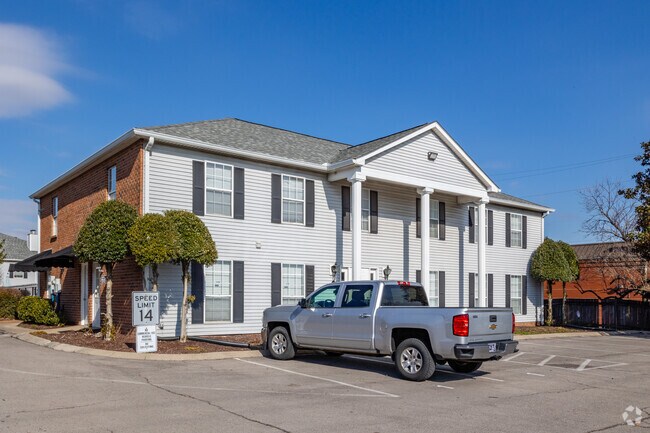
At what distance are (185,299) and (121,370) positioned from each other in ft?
14.0

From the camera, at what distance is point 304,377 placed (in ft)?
37.8

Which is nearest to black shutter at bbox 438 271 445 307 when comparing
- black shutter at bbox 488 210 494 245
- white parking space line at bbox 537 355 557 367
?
black shutter at bbox 488 210 494 245

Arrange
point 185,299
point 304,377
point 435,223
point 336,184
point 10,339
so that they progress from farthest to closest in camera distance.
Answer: point 435,223 → point 336,184 → point 10,339 → point 185,299 → point 304,377

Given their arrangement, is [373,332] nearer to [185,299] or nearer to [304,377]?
[304,377]

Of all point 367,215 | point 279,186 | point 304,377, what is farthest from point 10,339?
point 367,215

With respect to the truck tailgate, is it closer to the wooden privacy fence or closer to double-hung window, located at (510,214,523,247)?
double-hung window, located at (510,214,523,247)

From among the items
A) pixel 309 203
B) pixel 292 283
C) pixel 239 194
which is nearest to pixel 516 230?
pixel 309 203

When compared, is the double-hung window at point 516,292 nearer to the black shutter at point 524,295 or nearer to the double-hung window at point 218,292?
the black shutter at point 524,295

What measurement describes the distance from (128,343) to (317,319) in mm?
5763

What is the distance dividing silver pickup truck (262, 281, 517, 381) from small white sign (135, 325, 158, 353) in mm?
2600

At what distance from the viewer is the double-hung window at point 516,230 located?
94.3 ft

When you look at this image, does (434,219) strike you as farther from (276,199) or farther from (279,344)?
(279,344)

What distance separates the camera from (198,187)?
1809 centimetres

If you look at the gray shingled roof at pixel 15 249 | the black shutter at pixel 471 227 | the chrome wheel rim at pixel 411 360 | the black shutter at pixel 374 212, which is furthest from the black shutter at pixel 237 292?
the gray shingled roof at pixel 15 249
